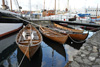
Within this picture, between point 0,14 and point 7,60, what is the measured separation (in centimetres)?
824

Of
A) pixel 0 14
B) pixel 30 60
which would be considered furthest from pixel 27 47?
pixel 0 14

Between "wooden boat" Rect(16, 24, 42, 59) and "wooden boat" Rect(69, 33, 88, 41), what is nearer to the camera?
"wooden boat" Rect(16, 24, 42, 59)

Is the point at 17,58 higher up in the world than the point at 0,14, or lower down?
lower down

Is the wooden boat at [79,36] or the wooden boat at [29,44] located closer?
the wooden boat at [29,44]

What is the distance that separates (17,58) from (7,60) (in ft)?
2.41

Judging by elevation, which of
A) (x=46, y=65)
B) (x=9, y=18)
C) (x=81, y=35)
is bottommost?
(x=46, y=65)

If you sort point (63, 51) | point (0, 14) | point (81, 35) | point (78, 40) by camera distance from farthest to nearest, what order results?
point (0, 14) < point (78, 40) < point (81, 35) < point (63, 51)

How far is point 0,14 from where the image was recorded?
11969 millimetres

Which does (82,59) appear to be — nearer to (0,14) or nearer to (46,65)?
(46,65)

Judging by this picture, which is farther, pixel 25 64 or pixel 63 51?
pixel 63 51

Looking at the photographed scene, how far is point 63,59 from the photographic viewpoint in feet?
21.9

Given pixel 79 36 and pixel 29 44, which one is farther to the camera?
pixel 79 36

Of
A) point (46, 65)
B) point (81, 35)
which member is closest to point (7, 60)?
point (46, 65)

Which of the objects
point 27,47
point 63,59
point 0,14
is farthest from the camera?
point 0,14
